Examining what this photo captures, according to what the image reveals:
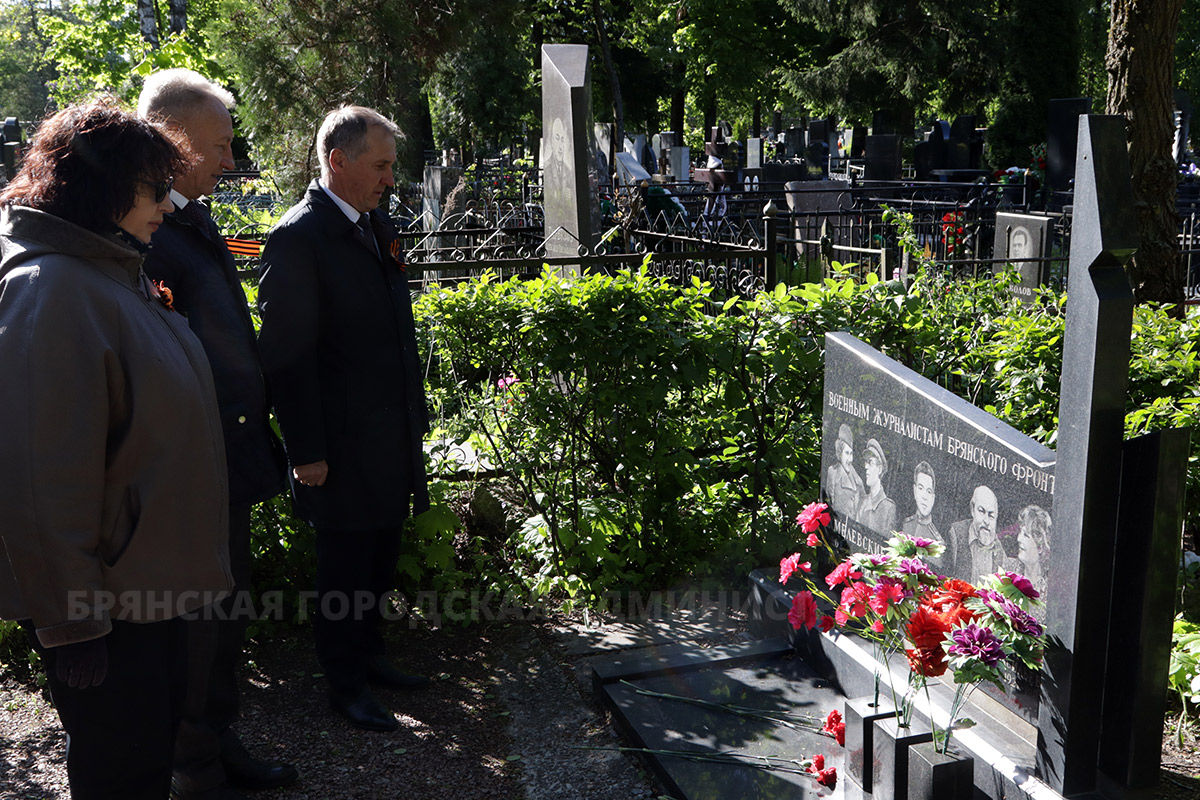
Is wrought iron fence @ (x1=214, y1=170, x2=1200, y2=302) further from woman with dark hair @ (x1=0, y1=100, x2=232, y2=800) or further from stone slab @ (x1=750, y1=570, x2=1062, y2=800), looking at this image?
woman with dark hair @ (x1=0, y1=100, x2=232, y2=800)

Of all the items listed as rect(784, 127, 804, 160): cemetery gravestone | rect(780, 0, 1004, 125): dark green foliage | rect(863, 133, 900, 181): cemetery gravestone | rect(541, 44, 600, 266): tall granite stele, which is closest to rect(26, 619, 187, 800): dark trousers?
rect(541, 44, 600, 266): tall granite stele

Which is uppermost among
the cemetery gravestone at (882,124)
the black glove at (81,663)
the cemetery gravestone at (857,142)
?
the cemetery gravestone at (882,124)

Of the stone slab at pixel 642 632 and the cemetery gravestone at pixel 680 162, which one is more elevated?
the cemetery gravestone at pixel 680 162

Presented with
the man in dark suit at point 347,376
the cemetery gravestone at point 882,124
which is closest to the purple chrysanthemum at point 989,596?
the man in dark suit at point 347,376

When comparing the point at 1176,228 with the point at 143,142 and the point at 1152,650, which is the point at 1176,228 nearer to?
the point at 1152,650

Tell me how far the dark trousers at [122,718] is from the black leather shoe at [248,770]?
766 millimetres

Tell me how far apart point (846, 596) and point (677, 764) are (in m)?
0.77

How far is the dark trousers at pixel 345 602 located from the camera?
3.34 m

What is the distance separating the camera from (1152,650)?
96.0 inches

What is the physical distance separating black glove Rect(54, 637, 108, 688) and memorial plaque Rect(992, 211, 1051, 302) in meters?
7.41

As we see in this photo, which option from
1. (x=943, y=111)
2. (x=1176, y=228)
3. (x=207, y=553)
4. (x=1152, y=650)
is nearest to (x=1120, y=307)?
(x=1152, y=650)

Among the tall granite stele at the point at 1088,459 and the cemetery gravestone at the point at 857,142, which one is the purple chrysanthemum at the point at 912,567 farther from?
the cemetery gravestone at the point at 857,142

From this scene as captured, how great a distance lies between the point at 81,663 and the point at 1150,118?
7.10 meters

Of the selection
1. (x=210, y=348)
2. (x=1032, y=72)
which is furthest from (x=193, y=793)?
(x=1032, y=72)
